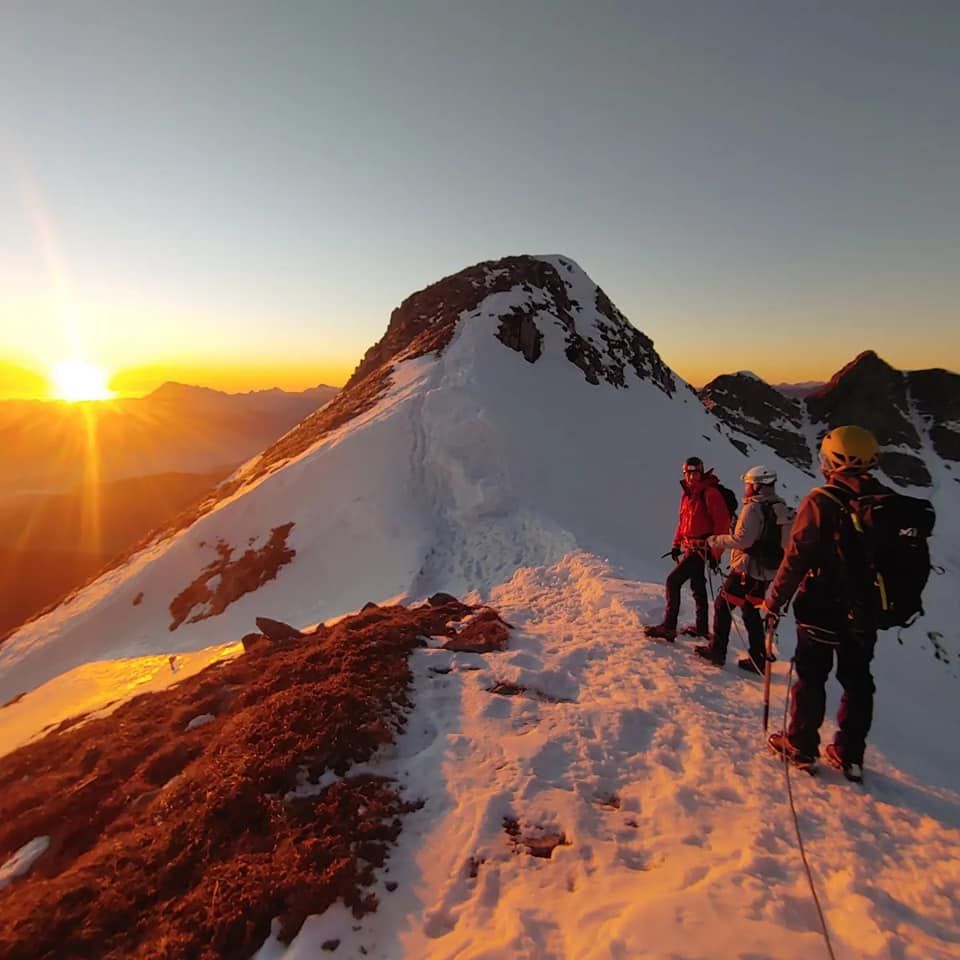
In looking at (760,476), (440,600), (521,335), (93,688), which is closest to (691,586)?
(760,476)

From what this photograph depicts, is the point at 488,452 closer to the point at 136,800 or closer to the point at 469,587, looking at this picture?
the point at 469,587

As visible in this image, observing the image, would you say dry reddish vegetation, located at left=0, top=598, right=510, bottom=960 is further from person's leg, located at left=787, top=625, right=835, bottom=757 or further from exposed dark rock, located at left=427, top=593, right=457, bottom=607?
person's leg, located at left=787, top=625, right=835, bottom=757

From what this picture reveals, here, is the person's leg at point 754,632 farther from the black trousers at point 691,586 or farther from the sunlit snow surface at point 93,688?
the sunlit snow surface at point 93,688

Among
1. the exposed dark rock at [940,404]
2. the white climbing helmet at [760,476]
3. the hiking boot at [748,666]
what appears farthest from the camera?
the exposed dark rock at [940,404]

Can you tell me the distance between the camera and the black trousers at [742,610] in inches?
286

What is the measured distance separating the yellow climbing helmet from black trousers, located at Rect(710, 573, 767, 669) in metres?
2.83

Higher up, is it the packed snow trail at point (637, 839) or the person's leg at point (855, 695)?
the person's leg at point (855, 695)

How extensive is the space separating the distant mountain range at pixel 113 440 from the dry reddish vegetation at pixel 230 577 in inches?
3991

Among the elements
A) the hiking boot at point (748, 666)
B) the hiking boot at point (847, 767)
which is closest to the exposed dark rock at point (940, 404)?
the hiking boot at point (748, 666)

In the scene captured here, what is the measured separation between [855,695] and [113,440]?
161429 mm

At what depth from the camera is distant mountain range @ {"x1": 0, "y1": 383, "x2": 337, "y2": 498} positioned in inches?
4277

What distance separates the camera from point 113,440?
13162 cm

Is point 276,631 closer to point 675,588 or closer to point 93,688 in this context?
point 675,588

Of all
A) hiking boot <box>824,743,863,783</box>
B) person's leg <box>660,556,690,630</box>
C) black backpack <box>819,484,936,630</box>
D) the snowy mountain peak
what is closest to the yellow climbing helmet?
black backpack <box>819,484,936,630</box>
